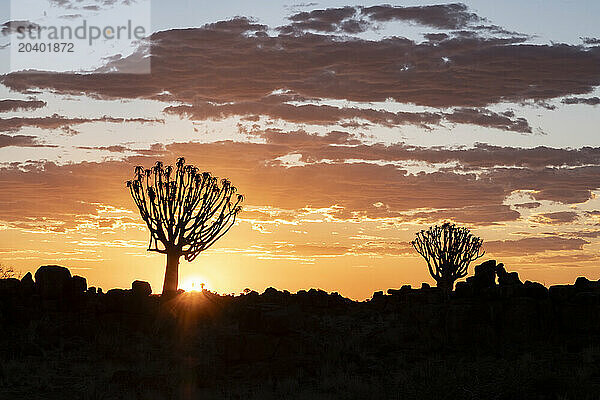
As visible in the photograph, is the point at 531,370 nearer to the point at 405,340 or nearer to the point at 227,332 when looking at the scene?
the point at 405,340

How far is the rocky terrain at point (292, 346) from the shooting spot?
16281 millimetres

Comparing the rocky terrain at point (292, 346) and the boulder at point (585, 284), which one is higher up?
the boulder at point (585, 284)

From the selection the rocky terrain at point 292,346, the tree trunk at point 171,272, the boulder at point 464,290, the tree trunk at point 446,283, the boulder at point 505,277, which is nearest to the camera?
the rocky terrain at point 292,346

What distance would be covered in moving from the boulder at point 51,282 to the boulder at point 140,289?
2124 millimetres

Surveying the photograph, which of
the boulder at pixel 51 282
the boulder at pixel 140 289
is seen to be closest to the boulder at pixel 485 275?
the boulder at pixel 140 289

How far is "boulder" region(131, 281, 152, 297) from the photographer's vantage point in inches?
987

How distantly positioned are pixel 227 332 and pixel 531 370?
962 cm

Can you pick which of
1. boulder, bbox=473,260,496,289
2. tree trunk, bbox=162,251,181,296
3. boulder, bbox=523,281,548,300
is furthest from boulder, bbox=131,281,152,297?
Result: boulder, bbox=523,281,548,300

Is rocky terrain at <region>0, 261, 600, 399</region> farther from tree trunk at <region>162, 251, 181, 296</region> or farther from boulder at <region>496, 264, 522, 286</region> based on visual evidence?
tree trunk at <region>162, 251, 181, 296</region>

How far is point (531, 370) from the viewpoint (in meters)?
16.0

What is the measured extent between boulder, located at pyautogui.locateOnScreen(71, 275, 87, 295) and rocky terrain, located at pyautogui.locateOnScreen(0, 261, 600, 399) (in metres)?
0.05

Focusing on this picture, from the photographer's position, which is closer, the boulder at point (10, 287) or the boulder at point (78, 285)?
the boulder at point (10, 287)

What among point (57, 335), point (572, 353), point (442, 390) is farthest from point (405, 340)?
point (57, 335)

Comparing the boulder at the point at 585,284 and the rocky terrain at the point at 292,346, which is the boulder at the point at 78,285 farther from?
the boulder at the point at 585,284
